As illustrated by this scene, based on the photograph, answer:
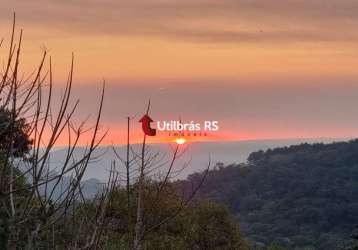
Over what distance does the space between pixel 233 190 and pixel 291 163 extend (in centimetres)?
3180

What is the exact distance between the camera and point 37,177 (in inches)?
297

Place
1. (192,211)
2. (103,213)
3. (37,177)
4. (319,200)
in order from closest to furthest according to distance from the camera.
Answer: (37,177) → (103,213) → (192,211) → (319,200)

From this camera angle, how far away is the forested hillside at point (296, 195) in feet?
411

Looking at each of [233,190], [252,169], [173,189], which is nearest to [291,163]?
[252,169]

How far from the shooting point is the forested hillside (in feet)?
411

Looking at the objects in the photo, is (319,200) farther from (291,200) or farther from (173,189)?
(173,189)

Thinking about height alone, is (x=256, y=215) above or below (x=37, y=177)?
below

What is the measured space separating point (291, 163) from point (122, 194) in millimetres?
140457

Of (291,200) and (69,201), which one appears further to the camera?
(291,200)

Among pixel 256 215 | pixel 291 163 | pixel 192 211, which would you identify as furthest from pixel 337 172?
pixel 192 211

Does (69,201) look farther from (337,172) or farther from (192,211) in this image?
(337,172)

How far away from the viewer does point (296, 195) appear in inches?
5960

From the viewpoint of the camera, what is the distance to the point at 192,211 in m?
50.8

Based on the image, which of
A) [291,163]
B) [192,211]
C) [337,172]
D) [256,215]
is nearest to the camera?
[192,211]
